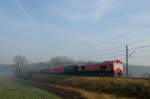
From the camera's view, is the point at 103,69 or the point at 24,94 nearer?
the point at 24,94

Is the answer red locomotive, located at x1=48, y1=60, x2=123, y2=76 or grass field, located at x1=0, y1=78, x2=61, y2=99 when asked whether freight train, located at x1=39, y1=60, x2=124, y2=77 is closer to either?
red locomotive, located at x1=48, y1=60, x2=123, y2=76

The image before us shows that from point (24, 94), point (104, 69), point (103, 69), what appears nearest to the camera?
point (24, 94)

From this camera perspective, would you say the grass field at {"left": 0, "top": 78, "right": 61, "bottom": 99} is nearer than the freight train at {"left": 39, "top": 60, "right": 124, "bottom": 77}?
Yes

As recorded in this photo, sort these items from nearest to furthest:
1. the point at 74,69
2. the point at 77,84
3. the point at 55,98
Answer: the point at 55,98 → the point at 77,84 → the point at 74,69

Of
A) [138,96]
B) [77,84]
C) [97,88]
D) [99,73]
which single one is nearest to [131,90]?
[138,96]

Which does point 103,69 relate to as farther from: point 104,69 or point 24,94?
point 24,94

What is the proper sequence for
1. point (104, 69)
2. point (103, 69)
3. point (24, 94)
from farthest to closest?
point (103, 69) → point (104, 69) → point (24, 94)

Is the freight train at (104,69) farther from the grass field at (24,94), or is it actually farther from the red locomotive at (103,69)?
the grass field at (24,94)

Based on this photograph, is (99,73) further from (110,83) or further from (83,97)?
(83,97)

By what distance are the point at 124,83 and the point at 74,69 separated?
45.0 metres

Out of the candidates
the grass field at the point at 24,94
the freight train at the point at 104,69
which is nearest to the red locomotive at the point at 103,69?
the freight train at the point at 104,69

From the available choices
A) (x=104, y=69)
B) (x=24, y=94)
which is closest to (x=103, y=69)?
(x=104, y=69)

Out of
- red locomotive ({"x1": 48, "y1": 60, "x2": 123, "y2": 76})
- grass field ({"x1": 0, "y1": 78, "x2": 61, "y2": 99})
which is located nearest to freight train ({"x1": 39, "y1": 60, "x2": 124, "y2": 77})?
red locomotive ({"x1": 48, "y1": 60, "x2": 123, "y2": 76})

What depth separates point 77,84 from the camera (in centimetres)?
5075
